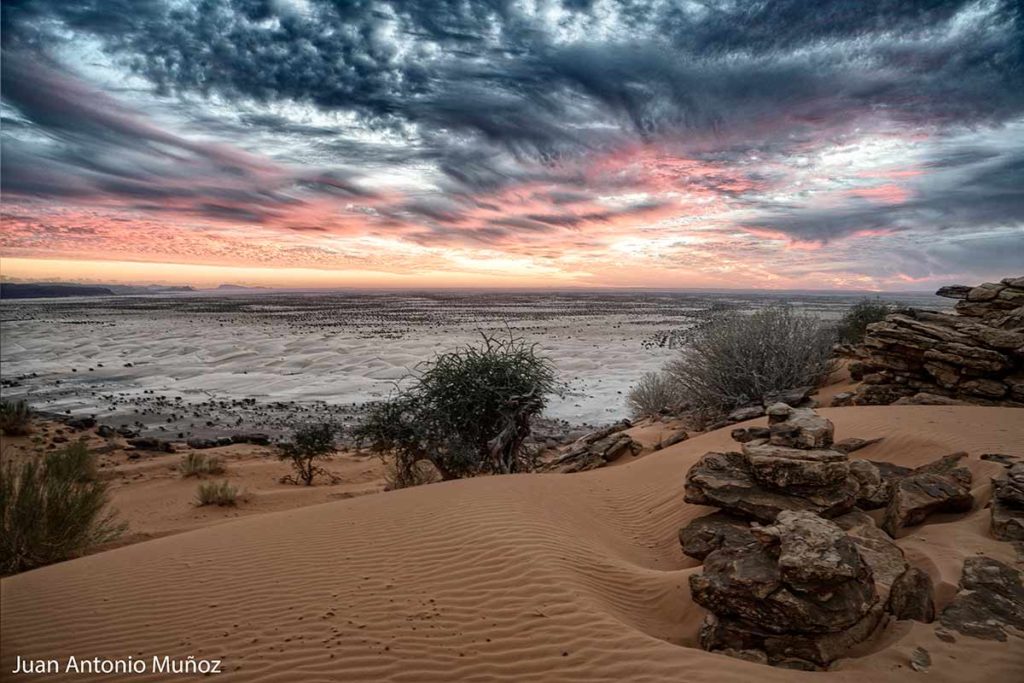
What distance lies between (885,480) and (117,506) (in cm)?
1156

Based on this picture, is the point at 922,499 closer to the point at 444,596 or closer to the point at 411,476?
the point at 444,596

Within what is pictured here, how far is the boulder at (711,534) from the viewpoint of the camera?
504 centimetres

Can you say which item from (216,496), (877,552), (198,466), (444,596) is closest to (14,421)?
(198,466)

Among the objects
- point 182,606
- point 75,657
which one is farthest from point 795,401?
point 75,657

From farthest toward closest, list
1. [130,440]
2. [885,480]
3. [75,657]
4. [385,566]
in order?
[130,440]
[885,480]
[385,566]
[75,657]

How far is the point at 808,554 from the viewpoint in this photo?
12.7ft

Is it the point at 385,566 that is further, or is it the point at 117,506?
the point at 117,506

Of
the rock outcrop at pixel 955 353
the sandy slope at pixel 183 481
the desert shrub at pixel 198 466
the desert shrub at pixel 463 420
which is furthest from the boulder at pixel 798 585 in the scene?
the desert shrub at pixel 198 466

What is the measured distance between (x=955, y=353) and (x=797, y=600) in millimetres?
8615

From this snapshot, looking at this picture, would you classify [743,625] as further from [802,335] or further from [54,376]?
[54,376]

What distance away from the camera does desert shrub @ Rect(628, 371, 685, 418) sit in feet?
50.2

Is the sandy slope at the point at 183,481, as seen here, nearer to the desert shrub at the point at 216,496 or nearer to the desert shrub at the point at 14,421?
the desert shrub at the point at 216,496

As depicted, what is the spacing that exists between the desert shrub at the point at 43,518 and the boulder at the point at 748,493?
7349 millimetres

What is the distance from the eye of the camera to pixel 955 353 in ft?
32.1
